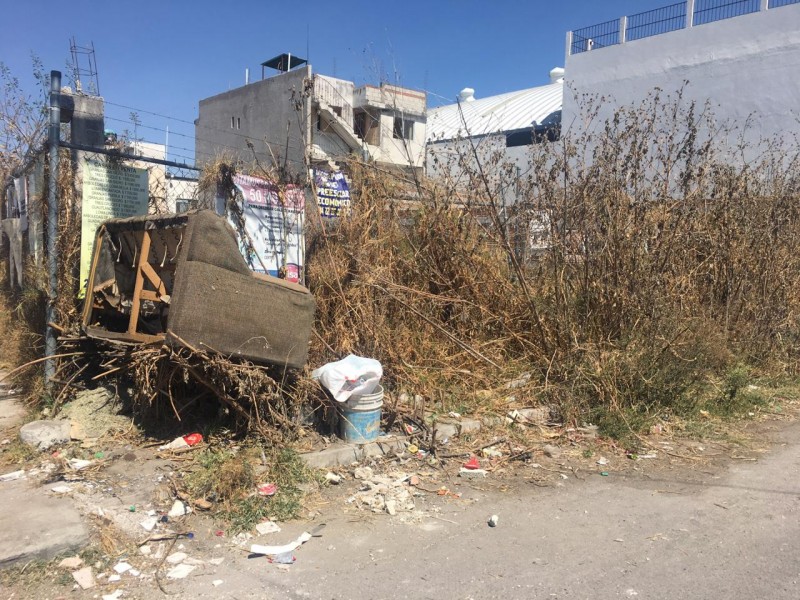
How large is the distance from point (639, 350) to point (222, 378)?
420 cm

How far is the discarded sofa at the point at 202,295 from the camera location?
14.0 ft

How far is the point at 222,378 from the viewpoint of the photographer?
4.62 m

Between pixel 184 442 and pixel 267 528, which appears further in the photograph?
pixel 184 442

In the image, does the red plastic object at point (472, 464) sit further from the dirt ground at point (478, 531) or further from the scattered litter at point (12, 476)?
the scattered litter at point (12, 476)

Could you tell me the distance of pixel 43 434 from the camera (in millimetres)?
4887

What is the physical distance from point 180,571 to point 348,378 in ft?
6.60

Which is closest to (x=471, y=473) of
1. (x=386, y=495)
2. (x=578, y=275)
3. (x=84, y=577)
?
(x=386, y=495)

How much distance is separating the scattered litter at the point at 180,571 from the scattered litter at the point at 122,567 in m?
0.24

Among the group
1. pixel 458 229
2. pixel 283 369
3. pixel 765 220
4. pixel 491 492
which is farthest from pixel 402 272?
pixel 765 220

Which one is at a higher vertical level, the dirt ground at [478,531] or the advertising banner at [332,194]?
the advertising banner at [332,194]

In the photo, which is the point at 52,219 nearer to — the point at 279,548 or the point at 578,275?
the point at 279,548

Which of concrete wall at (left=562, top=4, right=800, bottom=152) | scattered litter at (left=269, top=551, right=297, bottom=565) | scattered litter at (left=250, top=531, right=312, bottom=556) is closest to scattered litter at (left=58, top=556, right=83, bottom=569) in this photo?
scattered litter at (left=250, top=531, right=312, bottom=556)

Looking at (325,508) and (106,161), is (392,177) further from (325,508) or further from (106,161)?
(325,508)

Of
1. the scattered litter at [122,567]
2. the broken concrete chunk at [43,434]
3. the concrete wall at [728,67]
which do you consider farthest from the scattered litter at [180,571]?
the concrete wall at [728,67]
